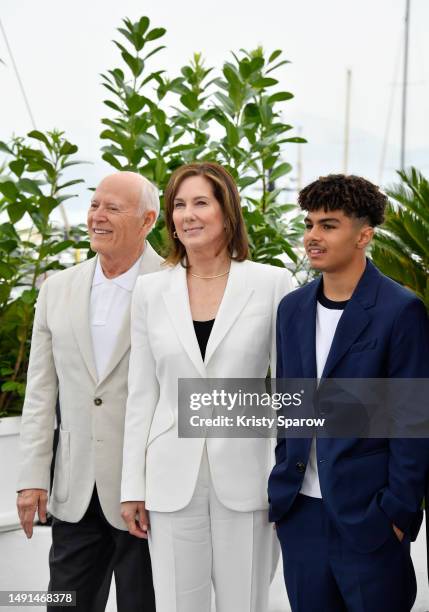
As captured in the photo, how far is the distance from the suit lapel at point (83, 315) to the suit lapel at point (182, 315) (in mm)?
278

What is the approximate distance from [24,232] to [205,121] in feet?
3.21

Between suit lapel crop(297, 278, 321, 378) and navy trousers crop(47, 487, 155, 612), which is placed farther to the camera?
navy trousers crop(47, 487, 155, 612)

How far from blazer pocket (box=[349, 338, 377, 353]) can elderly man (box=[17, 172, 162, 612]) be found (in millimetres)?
670

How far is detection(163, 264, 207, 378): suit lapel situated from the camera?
1.99 meters

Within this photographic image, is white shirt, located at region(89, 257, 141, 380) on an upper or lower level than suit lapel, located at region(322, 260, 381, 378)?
upper

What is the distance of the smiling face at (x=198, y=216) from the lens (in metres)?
2.05

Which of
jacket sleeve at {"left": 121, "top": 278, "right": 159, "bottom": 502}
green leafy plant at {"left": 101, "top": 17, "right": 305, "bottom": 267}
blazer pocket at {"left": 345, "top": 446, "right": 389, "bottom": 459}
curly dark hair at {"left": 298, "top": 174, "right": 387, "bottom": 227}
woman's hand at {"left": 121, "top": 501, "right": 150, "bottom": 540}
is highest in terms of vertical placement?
green leafy plant at {"left": 101, "top": 17, "right": 305, "bottom": 267}

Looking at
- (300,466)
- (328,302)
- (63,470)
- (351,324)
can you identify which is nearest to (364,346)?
(351,324)

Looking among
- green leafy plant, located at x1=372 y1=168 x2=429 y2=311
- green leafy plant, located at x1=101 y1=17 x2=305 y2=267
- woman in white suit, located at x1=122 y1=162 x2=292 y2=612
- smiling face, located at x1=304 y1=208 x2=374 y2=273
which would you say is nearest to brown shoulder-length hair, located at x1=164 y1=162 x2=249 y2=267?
woman in white suit, located at x1=122 y1=162 x2=292 y2=612

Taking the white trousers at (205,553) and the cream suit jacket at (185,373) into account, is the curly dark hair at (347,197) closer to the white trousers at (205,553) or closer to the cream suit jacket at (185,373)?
the cream suit jacket at (185,373)

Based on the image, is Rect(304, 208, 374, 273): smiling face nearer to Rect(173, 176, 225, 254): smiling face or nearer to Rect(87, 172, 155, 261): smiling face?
Rect(173, 176, 225, 254): smiling face

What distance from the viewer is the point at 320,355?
189cm

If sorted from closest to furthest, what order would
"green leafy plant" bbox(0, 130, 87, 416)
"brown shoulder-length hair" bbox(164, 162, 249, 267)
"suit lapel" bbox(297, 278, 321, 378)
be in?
"suit lapel" bbox(297, 278, 321, 378) < "brown shoulder-length hair" bbox(164, 162, 249, 267) < "green leafy plant" bbox(0, 130, 87, 416)

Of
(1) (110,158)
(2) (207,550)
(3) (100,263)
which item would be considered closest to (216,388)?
(2) (207,550)
